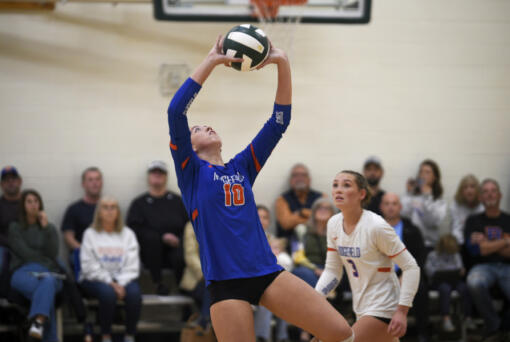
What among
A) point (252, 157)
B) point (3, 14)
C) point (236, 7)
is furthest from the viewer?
point (3, 14)

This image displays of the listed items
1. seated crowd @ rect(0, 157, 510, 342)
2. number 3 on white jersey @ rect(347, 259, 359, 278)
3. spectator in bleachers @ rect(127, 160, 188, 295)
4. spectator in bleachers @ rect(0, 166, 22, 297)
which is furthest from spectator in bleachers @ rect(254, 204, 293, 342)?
spectator in bleachers @ rect(0, 166, 22, 297)

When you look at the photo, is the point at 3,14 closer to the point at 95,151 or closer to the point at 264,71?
the point at 95,151

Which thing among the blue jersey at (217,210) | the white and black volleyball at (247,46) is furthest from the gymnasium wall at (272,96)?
the blue jersey at (217,210)

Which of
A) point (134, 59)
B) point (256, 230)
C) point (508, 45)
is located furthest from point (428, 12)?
point (256, 230)

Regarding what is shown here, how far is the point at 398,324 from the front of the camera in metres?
3.96

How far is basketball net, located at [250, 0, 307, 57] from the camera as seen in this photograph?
23.5ft

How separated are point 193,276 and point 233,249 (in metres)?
4.14

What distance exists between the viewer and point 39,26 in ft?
27.1

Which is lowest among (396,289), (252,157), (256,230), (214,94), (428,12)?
(396,289)

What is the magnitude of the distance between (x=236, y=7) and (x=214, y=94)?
146 cm

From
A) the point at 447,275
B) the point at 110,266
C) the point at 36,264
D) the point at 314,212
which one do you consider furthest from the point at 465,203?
the point at 36,264

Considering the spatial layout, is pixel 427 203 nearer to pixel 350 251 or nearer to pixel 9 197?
pixel 350 251

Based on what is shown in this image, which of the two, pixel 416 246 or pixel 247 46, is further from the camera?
pixel 416 246

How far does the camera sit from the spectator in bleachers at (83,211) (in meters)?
7.84
